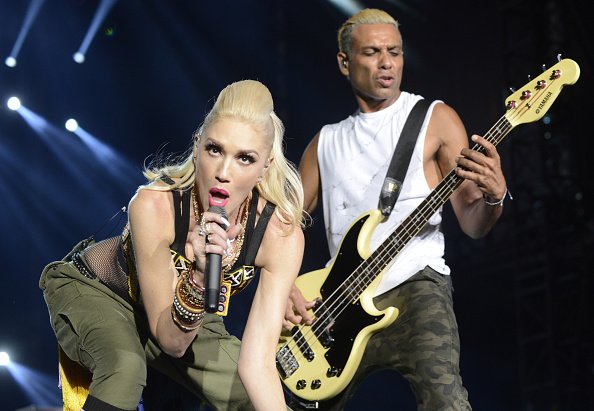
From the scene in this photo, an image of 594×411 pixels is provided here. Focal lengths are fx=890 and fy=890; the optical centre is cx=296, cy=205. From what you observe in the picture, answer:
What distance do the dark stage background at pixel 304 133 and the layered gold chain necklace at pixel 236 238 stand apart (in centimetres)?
334

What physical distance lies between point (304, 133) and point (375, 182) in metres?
4.81

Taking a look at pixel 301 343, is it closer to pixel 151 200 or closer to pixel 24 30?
pixel 151 200

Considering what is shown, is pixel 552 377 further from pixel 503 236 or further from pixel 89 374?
pixel 89 374

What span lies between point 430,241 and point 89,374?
5.97ft

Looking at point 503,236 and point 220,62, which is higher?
point 220,62

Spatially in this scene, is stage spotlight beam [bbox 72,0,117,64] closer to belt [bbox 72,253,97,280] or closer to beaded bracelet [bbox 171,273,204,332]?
belt [bbox 72,253,97,280]

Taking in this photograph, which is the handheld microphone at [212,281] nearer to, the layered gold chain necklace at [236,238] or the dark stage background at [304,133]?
the layered gold chain necklace at [236,238]

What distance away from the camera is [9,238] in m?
7.48

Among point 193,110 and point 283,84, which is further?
point 283,84

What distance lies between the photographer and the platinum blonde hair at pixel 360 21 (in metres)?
5.12

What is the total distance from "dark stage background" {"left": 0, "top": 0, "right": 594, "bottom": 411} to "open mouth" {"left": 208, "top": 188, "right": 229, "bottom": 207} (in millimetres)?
3831

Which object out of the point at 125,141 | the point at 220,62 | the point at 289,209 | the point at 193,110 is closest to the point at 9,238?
the point at 125,141

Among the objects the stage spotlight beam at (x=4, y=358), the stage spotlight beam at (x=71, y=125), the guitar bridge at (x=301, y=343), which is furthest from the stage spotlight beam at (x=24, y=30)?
the guitar bridge at (x=301, y=343)

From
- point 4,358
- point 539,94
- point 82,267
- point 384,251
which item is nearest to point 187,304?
point 82,267
